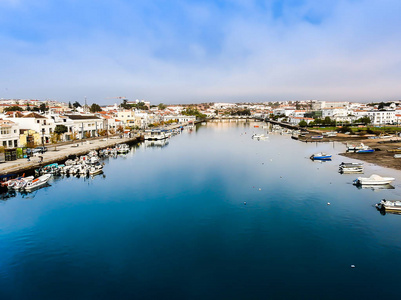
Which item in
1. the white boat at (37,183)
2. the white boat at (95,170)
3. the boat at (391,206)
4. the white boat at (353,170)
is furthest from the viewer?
the white boat at (95,170)

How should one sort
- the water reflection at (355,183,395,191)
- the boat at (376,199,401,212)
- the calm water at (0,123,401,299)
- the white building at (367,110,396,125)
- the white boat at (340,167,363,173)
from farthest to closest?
1. the white building at (367,110,396,125)
2. the white boat at (340,167,363,173)
3. the water reflection at (355,183,395,191)
4. the boat at (376,199,401,212)
5. the calm water at (0,123,401,299)

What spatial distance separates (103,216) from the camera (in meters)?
10.3

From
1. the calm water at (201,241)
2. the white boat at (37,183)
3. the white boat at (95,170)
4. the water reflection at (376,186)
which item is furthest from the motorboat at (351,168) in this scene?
the white boat at (37,183)

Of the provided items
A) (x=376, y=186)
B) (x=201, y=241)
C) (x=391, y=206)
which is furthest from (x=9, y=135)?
(x=391, y=206)

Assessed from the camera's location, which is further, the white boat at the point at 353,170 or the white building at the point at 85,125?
the white building at the point at 85,125

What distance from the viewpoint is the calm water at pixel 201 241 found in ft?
20.5

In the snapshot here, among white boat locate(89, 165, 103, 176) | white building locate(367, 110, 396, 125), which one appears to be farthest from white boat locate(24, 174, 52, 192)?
white building locate(367, 110, 396, 125)

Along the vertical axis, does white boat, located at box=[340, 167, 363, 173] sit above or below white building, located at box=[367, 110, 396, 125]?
below

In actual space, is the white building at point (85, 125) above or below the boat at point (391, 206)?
above

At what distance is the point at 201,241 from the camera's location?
821 centimetres

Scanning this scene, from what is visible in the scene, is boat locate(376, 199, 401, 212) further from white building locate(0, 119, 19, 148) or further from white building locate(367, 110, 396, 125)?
white building locate(367, 110, 396, 125)

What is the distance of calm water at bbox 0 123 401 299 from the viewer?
6.24 metres

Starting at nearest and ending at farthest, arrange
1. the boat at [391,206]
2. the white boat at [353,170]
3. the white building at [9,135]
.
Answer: the boat at [391,206], the white boat at [353,170], the white building at [9,135]

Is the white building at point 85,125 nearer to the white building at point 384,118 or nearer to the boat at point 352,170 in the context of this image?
the boat at point 352,170
